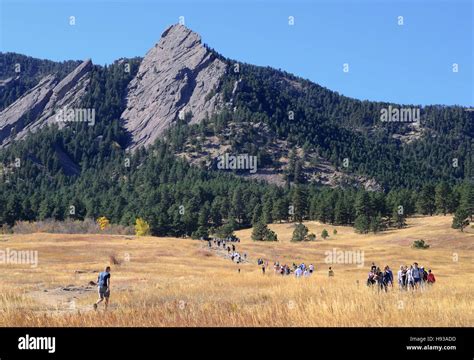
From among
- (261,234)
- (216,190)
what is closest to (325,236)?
(261,234)

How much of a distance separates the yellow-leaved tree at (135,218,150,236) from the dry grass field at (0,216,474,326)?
29.4 m

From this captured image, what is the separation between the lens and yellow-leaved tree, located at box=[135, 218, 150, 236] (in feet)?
380

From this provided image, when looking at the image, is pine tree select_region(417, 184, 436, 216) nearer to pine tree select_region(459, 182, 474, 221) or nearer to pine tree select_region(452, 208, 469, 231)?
pine tree select_region(459, 182, 474, 221)

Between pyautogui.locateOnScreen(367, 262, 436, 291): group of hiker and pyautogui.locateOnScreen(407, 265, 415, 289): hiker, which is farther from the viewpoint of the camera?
pyautogui.locateOnScreen(367, 262, 436, 291): group of hiker

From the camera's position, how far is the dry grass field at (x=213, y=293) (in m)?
12.3

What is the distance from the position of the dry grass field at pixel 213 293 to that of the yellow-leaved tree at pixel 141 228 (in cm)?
2944

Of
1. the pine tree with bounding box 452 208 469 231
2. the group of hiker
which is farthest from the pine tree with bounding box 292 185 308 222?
the group of hiker

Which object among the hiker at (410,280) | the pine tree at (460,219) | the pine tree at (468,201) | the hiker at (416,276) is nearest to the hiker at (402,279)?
the hiker at (410,280)

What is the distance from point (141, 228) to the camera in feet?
383

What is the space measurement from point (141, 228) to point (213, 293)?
3780 inches

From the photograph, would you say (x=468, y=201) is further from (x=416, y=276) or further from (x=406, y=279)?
(x=416, y=276)

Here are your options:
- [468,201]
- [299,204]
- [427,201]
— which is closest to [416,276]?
[468,201]

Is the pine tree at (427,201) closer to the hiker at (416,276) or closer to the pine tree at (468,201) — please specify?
the pine tree at (468,201)
